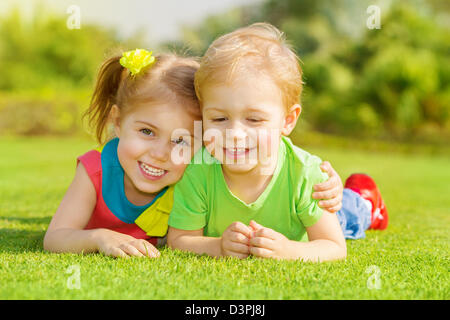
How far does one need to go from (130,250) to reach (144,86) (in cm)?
104

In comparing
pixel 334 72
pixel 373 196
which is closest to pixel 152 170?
pixel 373 196

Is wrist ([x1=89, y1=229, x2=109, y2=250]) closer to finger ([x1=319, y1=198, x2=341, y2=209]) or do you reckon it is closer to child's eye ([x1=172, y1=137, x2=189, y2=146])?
child's eye ([x1=172, y1=137, x2=189, y2=146])

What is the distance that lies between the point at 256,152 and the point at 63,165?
863cm

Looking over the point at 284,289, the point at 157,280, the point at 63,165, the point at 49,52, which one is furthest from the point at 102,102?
the point at 49,52

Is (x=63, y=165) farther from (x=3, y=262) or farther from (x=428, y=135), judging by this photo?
(x=428, y=135)

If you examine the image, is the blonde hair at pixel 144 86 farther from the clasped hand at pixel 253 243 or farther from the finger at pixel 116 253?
the finger at pixel 116 253

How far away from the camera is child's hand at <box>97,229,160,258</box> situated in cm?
274

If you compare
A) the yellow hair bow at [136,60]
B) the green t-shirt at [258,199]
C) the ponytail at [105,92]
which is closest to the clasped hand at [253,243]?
the green t-shirt at [258,199]

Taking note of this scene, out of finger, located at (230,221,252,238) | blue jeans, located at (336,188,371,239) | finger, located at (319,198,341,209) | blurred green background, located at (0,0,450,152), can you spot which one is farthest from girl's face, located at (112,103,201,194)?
blurred green background, located at (0,0,450,152)

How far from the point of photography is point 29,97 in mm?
19969

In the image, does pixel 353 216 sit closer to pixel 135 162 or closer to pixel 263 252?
pixel 263 252

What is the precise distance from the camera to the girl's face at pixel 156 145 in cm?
311

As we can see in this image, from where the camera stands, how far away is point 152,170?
318 centimetres
